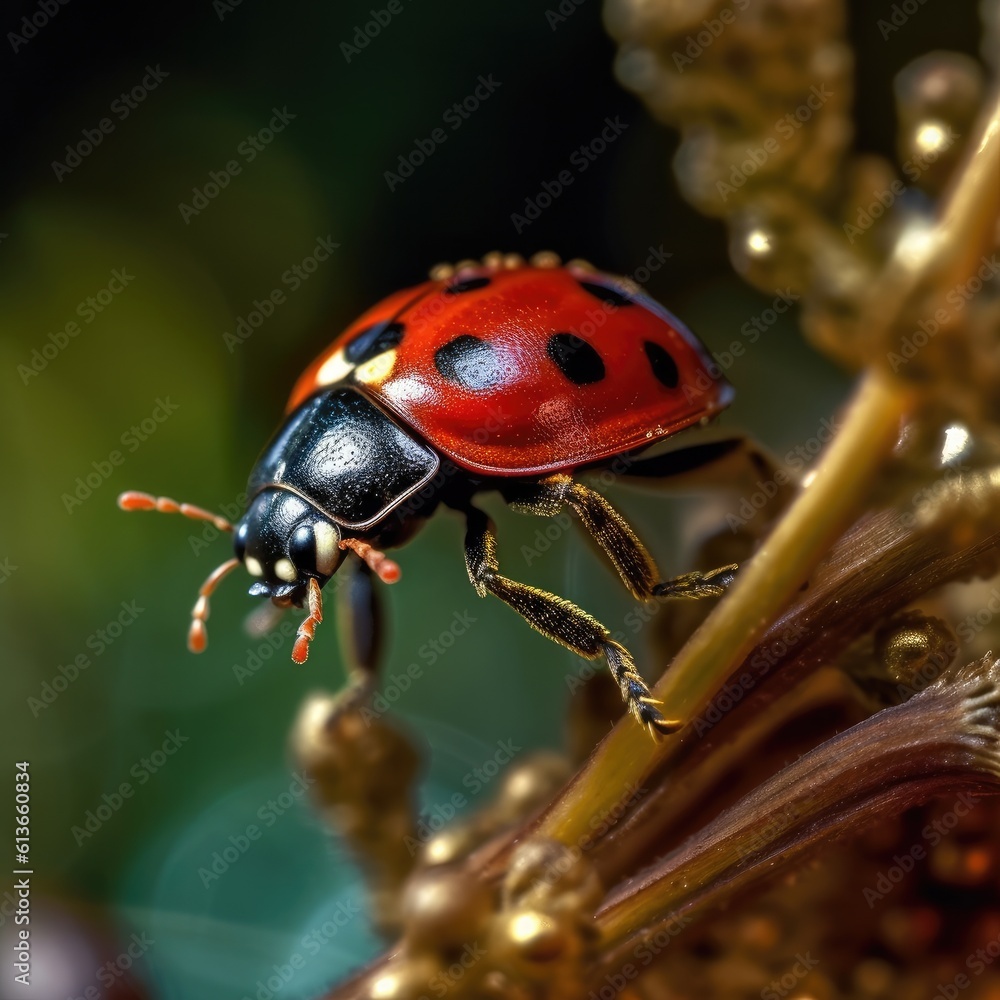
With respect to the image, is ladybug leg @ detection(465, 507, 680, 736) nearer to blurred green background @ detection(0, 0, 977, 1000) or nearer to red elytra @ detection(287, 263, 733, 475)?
red elytra @ detection(287, 263, 733, 475)

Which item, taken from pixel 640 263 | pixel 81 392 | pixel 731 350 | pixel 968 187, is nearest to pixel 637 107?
pixel 640 263

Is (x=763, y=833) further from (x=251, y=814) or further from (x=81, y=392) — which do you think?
(x=81, y=392)

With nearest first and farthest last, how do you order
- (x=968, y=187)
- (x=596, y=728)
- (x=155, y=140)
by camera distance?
(x=968, y=187), (x=596, y=728), (x=155, y=140)

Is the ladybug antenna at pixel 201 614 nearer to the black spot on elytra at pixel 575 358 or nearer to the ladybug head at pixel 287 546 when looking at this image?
the ladybug head at pixel 287 546

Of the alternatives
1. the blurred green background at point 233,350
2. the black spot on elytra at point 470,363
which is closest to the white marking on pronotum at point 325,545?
the black spot on elytra at point 470,363

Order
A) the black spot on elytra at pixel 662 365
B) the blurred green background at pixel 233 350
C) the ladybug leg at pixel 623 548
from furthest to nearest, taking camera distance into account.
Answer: the blurred green background at pixel 233 350 < the black spot on elytra at pixel 662 365 < the ladybug leg at pixel 623 548

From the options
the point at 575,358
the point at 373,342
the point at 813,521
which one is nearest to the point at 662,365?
the point at 575,358
